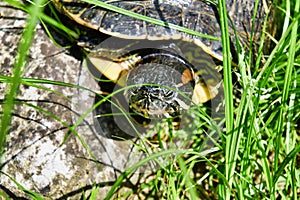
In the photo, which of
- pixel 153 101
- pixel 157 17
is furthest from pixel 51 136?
pixel 157 17

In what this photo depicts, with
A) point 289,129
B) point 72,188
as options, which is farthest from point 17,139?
point 289,129

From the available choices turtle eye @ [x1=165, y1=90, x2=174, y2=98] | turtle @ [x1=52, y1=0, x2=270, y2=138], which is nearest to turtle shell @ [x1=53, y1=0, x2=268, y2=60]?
turtle @ [x1=52, y1=0, x2=270, y2=138]

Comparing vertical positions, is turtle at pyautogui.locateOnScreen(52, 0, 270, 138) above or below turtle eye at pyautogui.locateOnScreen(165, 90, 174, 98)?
above

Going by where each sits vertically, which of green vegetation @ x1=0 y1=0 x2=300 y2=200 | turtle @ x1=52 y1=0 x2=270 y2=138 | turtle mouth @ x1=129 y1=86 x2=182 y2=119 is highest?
turtle @ x1=52 y1=0 x2=270 y2=138

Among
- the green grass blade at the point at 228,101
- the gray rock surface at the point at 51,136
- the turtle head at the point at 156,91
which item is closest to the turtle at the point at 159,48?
the turtle head at the point at 156,91

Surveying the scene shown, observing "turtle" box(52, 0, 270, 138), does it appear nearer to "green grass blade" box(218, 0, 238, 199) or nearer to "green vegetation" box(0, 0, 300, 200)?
"green vegetation" box(0, 0, 300, 200)

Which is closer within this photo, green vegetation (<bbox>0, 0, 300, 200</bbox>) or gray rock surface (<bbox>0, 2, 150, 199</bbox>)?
green vegetation (<bbox>0, 0, 300, 200</bbox>)

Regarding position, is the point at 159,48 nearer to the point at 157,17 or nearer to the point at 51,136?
the point at 157,17
